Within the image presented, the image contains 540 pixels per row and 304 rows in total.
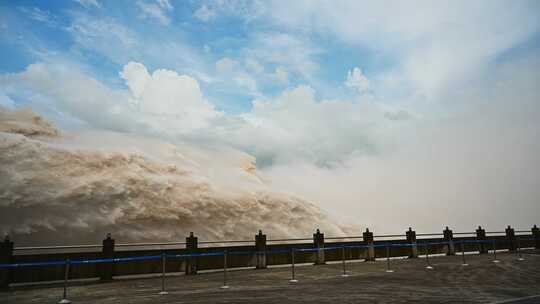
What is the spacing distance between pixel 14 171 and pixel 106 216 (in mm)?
14382

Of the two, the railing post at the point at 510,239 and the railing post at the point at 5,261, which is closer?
the railing post at the point at 5,261

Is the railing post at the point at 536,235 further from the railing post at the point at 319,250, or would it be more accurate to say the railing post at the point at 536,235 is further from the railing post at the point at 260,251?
the railing post at the point at 260,251

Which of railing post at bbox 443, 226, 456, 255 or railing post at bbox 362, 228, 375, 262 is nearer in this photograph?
railing post at bbox 362, 228, 375, 262

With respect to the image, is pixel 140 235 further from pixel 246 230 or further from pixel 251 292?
pixel 251 292

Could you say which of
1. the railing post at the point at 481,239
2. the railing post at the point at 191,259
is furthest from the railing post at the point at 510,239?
the railing post at the point at 191,259

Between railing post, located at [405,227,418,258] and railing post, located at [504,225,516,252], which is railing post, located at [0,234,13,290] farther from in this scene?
railing post, located at [504,225,516,252]

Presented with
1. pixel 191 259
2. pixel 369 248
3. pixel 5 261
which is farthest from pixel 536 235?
pixel 5 261

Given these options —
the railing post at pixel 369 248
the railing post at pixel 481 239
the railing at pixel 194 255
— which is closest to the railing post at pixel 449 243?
the railing at pixel 194 255

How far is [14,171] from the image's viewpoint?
54.6 meters

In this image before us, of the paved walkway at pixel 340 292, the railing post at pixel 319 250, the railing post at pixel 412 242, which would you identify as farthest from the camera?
the railing post at pixel 412 242

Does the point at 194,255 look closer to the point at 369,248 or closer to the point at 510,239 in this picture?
the point at 369,248

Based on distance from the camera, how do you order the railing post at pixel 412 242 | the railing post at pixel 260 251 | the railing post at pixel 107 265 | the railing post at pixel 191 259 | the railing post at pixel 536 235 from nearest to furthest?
the railing post at pixel 107 265 < the railing post at pixel 191 259 < the railing post at pixel 260 251 < the railing post at pixel 412 242 < the railing post at pixel 536 235

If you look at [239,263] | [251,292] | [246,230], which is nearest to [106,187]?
[246,230]

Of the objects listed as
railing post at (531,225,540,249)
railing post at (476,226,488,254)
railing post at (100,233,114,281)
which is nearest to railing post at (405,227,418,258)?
railing post at (476,226,488,254)
